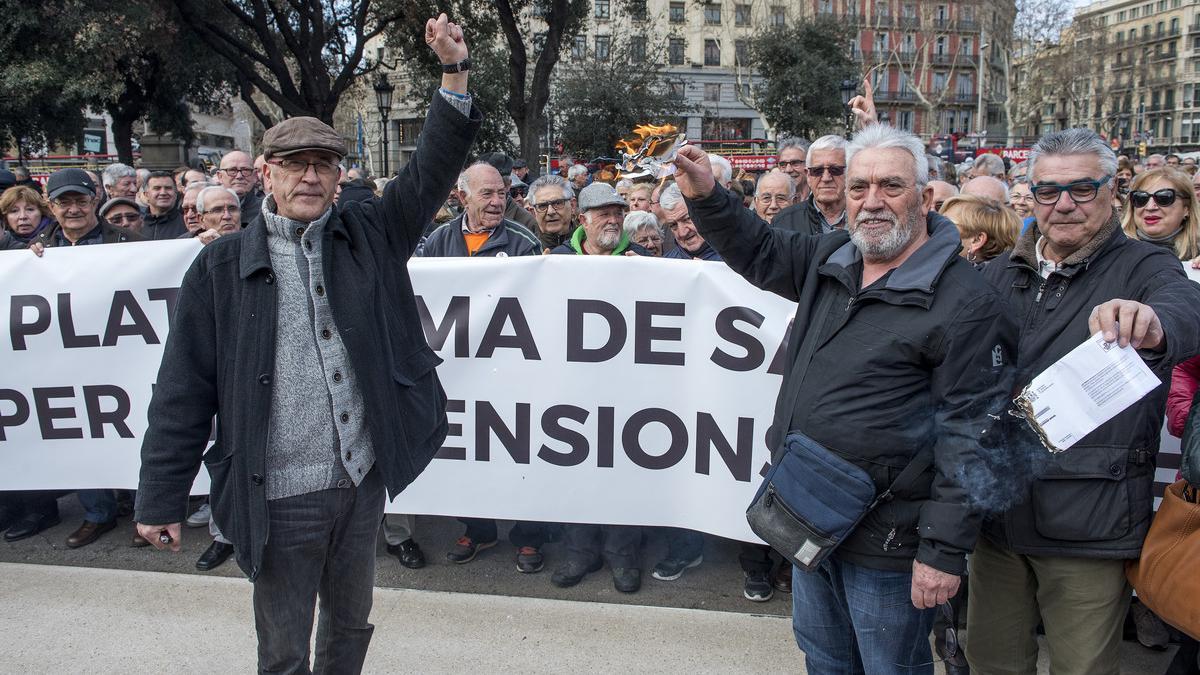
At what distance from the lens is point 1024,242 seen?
2.54m

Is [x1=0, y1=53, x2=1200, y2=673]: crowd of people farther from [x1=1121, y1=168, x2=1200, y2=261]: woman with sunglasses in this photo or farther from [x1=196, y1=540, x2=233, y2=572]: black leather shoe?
[x1=196, y1=540, x2=233, y2=572]: black leather shoe

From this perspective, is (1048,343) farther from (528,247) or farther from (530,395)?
(528,247)

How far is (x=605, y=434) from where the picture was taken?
403 cm

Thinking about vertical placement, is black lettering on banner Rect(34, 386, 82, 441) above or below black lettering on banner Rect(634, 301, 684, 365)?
below

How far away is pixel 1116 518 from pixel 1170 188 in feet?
5.84

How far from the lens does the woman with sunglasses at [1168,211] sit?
342cm

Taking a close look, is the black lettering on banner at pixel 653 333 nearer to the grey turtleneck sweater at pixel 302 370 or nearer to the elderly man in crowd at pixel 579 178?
the grey turtleneck sweater at pixel 302 370

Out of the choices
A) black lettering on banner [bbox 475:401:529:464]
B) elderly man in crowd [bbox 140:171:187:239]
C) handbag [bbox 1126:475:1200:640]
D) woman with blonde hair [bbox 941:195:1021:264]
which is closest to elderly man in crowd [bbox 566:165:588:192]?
elderly man in crowd [bbox 140:171:187:239]

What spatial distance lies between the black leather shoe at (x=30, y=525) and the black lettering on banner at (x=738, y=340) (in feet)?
12.5

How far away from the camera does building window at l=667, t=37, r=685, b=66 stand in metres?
51.4

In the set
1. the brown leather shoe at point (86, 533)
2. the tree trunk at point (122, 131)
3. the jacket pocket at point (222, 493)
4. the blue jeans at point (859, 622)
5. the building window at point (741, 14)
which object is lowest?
the brown leather shoe at point (86, 533)

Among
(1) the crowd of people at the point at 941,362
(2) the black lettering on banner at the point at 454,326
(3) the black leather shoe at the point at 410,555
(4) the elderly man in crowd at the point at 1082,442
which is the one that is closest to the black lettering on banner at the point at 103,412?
(3) the black leather shoe at the point at 410,555

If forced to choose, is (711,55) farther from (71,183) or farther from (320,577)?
(320,577)

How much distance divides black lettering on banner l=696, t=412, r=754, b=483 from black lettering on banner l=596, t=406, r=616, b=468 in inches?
15.9
